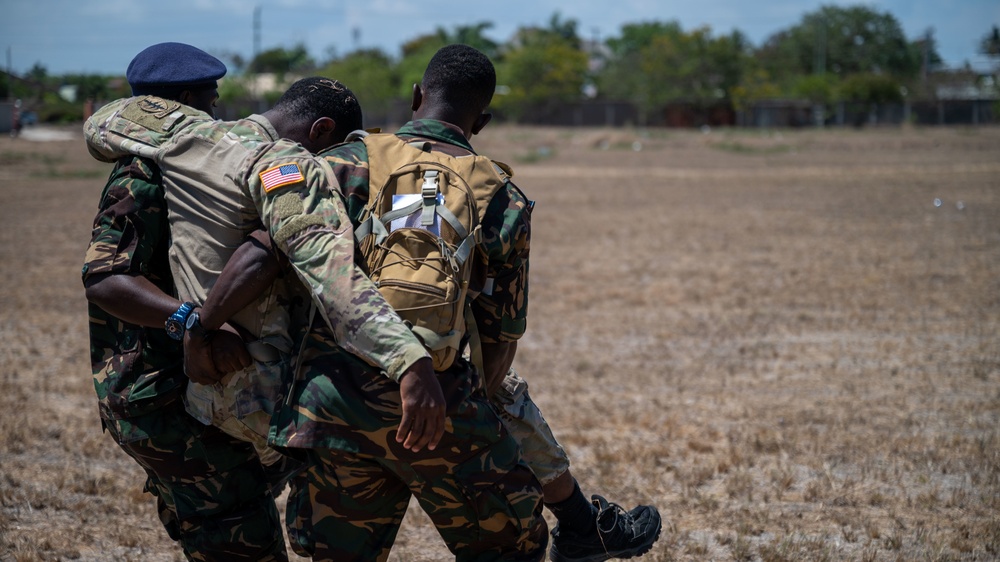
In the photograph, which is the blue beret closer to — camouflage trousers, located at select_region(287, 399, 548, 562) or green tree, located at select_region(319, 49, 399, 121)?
camouflage trousers, located at select_region(287, 399, 548, 562)

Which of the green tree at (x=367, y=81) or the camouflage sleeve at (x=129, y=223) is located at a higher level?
the green tree at (x=367, y=81)

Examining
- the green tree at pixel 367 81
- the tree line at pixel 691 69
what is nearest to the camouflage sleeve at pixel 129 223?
the tree line at pixel 691 69

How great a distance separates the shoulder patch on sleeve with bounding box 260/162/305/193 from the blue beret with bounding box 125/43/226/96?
62 cm

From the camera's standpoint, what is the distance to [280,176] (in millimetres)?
2471

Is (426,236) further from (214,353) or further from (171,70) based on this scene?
(171,70)

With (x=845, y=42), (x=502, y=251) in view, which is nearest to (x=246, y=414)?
(x=502, y=251)

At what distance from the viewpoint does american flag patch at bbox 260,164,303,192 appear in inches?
96.9

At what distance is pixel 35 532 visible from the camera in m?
4.12

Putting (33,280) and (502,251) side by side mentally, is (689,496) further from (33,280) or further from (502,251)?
(33,280)

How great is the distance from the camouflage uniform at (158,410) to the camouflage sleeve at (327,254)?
1.38ft

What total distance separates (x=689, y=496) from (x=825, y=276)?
684cm

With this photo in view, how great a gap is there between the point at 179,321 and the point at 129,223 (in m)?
0.35

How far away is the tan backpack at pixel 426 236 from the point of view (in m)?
2.46

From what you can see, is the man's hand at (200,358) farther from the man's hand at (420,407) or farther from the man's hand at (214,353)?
the man's hand at (420,407)
